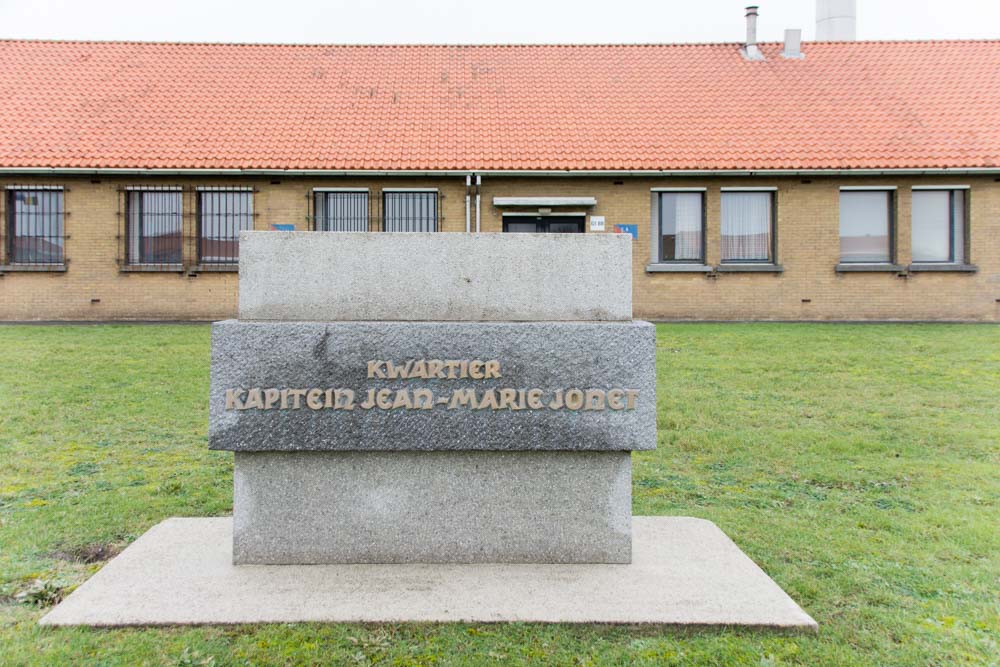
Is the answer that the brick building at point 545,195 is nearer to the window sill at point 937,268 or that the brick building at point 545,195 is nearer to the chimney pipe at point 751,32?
the window sill at point 937,268

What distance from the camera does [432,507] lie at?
4047mm

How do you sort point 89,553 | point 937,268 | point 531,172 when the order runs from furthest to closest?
point 937,268 < point 531,172 < point 89,553

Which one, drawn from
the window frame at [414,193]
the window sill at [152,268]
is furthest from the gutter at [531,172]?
the window sill at [152,268]

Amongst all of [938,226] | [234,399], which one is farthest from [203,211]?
[938,226]

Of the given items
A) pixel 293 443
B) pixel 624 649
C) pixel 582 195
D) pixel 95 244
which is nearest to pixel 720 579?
pixel 624 649

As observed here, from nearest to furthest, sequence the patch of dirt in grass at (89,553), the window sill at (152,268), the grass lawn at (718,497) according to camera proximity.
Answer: the grass lawn at (718,497)
the patch of dirt in grass at (89,553)
the window sill at (152,268)

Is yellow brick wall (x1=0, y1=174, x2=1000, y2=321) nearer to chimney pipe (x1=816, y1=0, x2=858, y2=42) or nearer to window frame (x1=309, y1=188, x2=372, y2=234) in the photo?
window frame (x1=309, y1=188, x2=372, y2=234)

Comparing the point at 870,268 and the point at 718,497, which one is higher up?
the point at 870,268

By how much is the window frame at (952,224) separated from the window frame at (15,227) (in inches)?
724

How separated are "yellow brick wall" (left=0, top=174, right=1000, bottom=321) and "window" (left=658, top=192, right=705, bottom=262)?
290 mm

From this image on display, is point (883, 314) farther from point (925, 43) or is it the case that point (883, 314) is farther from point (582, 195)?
point (925, 43)

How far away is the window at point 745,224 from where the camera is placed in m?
18.4

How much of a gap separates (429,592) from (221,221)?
52.5ft

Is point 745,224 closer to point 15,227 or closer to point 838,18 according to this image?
point 838,18
